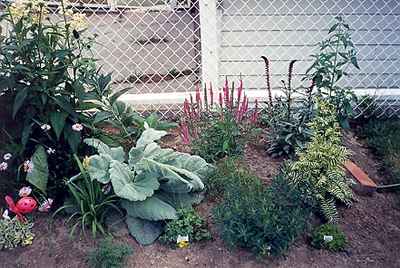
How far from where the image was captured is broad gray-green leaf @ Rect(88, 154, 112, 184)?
7.47ft

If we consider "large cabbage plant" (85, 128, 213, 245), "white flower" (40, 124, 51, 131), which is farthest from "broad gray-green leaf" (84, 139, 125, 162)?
"white flower" (40, 124, 51, 131)

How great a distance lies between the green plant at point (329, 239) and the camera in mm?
2215

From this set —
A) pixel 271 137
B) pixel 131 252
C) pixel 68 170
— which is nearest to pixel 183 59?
pixel 271 137

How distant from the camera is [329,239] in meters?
2.22

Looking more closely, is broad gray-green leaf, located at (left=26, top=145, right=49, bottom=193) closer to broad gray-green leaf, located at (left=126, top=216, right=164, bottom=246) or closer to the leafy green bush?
broad gray-green leaf, located at (left=126, top=216, right=164, bottom=246)

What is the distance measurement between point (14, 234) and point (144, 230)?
633 mm

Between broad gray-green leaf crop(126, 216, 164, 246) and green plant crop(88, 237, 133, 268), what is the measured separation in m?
0.10

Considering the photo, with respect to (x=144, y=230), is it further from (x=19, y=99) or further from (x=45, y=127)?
(x=19, y=99)

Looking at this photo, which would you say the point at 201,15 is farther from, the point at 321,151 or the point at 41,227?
the point at 41,227

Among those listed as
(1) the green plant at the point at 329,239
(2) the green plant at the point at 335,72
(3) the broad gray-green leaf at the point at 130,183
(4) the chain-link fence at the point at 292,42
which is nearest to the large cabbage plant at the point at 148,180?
(3) the broad gray-green leaf at the point at 130,183

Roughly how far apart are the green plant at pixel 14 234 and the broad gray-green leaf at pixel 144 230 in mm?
494

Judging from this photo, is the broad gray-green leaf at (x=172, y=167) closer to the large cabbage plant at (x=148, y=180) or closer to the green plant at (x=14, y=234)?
the large cabbage plant at (x=148, y=180)

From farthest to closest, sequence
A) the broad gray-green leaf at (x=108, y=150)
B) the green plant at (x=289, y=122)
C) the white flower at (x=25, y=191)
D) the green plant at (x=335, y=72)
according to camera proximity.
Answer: the green plant at (x=289, y=122)
the green plant at (x=335, y=72)
the broad gray-green leaf at (x=108, y=150)
the white flower at (x=25, y=191)

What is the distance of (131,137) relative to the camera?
9.16ft
